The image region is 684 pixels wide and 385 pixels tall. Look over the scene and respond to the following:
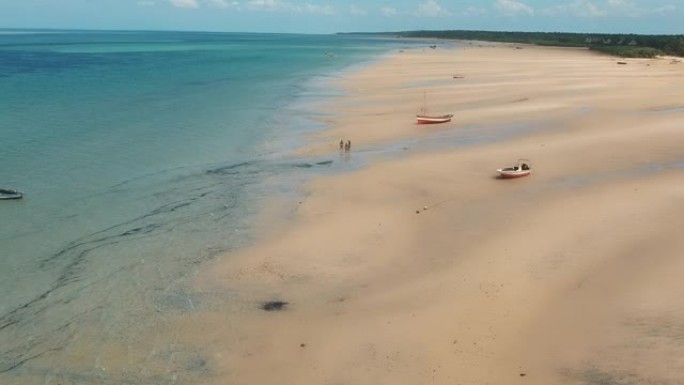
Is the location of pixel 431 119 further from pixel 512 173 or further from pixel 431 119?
pixel 512 173

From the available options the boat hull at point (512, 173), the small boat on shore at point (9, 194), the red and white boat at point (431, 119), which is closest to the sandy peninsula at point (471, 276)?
the boat hull at point (512, 173)

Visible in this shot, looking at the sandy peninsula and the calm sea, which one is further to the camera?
the calm sea

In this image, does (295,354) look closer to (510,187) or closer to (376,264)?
(376,264)

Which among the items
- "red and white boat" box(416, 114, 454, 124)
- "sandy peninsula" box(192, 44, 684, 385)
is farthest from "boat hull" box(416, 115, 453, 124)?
"sandy peninsula" box(192, 44, 684, 385)

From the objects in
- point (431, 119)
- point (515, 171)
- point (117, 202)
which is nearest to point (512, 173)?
point (515, 171)

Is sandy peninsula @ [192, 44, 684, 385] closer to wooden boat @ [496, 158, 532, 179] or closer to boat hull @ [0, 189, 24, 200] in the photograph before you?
wooden boat @ [496, 158, 532, 179]

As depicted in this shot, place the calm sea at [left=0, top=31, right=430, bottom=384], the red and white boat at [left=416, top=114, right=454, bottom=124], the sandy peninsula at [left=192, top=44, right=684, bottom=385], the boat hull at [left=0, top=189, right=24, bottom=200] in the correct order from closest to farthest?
the sandy peninsula at [left=192, top=44, right=684, bottom=385] < the calm sea at [left=0, top=31, right=430, bottom=384] < the boat hull at [left=0, top=189, right=24, bottom=200] < the red and white boat at [left=416, top=114, right=454, bottom=124]

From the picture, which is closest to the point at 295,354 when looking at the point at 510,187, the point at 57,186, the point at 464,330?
the point at 464,330
